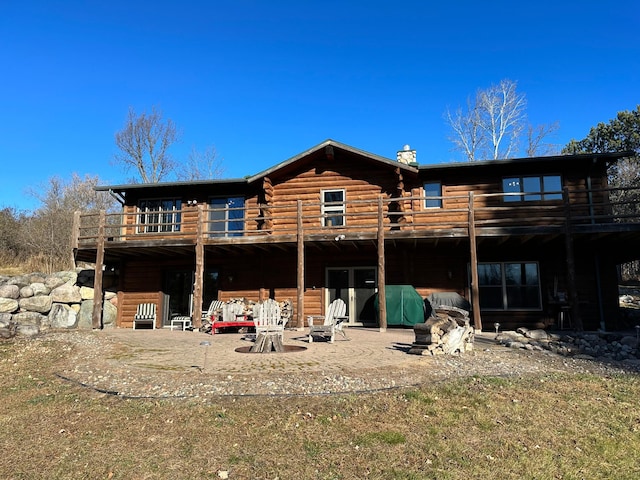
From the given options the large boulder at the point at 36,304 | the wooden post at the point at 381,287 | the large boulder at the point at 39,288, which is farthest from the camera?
the large boulder at the point at 39,288

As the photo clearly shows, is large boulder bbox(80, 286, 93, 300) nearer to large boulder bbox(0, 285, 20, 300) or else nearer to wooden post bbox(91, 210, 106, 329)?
wooden post bbox(91, 210, 106, 329)

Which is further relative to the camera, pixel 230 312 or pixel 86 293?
pixel 86 293

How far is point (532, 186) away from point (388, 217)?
201 inches

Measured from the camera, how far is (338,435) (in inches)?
181

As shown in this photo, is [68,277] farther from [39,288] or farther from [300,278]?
[300,278]

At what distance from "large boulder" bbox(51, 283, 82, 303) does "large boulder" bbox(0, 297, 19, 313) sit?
45.9 inches

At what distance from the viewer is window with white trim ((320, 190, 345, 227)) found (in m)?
16.4

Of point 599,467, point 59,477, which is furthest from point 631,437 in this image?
point 59,477

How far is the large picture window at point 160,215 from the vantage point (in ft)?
58.9

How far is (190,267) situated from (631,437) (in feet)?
51.0

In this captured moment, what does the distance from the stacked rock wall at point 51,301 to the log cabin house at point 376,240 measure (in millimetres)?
1036

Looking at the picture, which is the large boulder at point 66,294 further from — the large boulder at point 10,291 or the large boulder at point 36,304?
the large boulder at point 10,291

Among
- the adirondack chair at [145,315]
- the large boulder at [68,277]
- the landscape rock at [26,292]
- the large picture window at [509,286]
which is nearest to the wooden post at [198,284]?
the adirondack chair at [145,315]

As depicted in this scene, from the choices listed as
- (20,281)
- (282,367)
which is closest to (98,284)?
(20,281)
